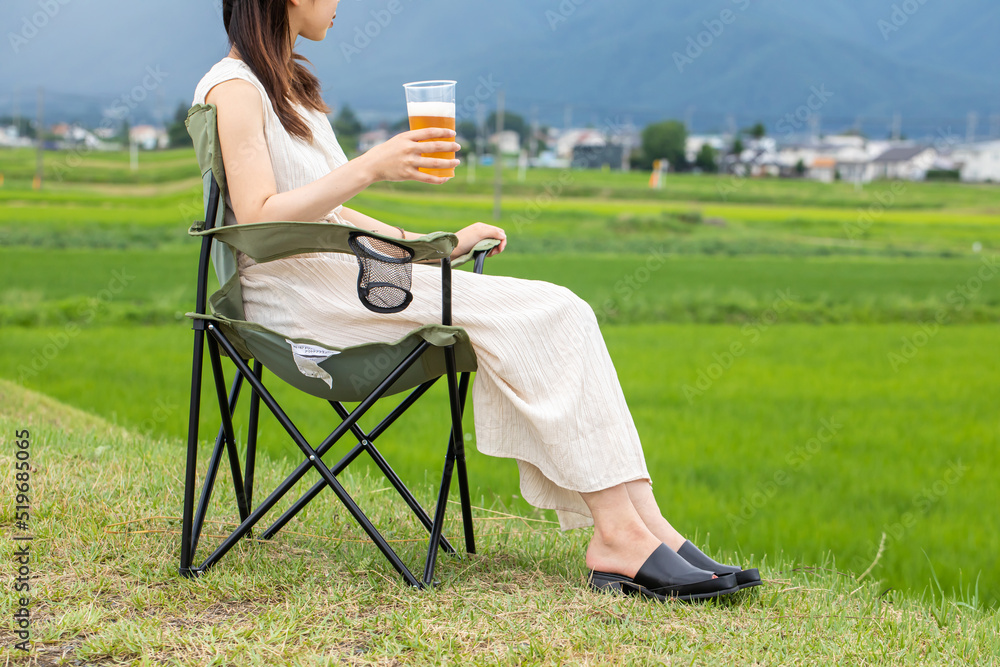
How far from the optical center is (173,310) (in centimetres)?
838

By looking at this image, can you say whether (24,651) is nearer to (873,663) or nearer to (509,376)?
(509,376)

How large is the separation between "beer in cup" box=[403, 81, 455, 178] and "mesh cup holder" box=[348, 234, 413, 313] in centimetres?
16

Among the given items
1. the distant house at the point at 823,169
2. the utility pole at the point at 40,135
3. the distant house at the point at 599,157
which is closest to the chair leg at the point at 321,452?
the utility pole at the point at 40,135

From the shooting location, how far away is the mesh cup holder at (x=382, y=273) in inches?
59.1

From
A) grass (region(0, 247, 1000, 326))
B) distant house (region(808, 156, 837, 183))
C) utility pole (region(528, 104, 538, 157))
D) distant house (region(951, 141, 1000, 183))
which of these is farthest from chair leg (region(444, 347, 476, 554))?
distant house (region(951, 141, 1000, 183))

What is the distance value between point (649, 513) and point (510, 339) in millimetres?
446

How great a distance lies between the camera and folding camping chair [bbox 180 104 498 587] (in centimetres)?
151

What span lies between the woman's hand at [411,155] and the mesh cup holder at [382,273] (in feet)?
0.40

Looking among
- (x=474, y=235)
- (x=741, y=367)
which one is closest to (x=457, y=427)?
(x=474, y=235)

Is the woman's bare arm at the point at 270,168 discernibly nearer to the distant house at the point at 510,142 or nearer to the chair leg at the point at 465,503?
the chair leg at the point at 465,503

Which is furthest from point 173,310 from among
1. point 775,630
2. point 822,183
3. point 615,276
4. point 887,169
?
point 887,169

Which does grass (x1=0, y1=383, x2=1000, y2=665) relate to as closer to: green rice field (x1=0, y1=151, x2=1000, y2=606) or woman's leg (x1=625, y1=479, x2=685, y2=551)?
woman's leg (x1=625, y1=479, x2=685, y2=551)

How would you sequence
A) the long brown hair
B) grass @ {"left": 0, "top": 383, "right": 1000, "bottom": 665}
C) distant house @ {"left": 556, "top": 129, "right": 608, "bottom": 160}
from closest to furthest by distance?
grass @ {"left": 0, "top": 383, "right": 1000, "bottom": 665}, the long brown hair, distant house @ {"left": 556, "top": 129, "right": 608, "bottom": 160}

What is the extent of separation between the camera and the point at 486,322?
1.57m
